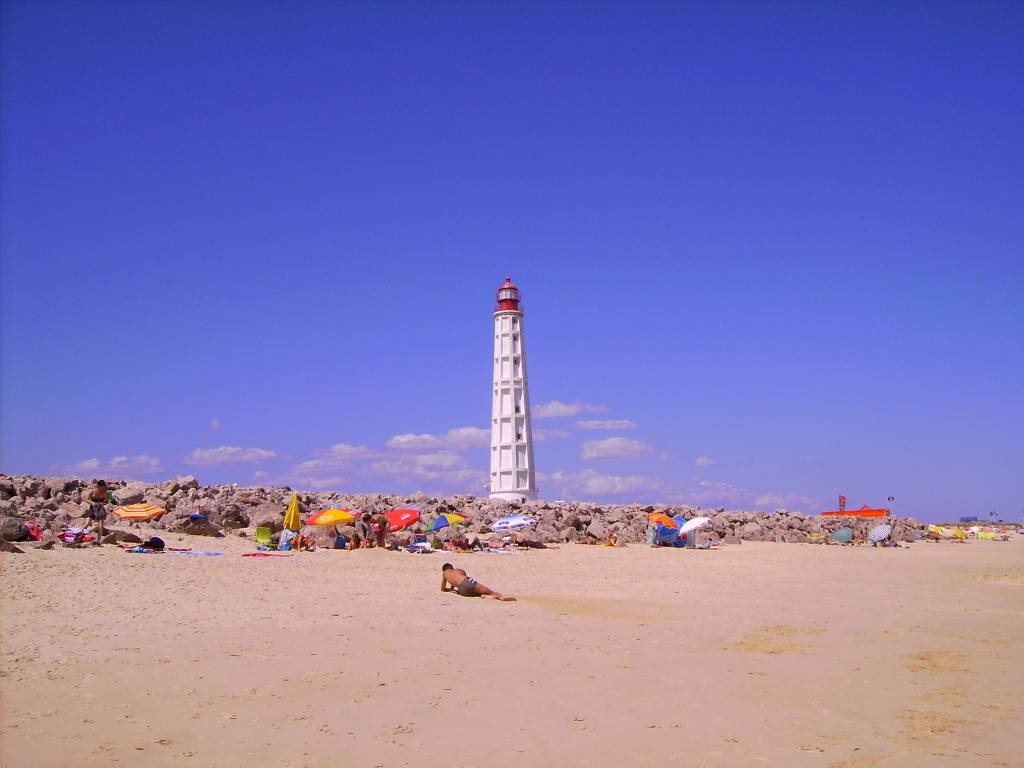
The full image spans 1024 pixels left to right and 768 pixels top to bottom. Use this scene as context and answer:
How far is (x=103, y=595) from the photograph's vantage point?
41.2 ft

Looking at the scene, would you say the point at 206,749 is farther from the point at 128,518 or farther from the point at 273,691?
the point at 128,518

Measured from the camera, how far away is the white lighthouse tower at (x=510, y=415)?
49438 millimetres

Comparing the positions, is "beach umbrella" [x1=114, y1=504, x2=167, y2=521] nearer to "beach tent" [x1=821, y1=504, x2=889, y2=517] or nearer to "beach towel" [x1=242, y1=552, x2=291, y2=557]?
"beach towel" [x1=242, y1=552, x2=291, y2=557]

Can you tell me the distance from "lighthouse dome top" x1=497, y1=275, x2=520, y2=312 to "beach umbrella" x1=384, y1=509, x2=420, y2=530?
25.5 m

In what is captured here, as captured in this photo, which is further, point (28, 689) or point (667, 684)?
point (667, 684)

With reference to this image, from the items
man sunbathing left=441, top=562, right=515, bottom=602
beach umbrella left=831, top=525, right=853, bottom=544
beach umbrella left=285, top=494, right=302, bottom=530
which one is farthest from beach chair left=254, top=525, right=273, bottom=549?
beach umbrella left=831, top=525, right=853, bottom=544

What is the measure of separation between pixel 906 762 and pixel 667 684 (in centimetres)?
278

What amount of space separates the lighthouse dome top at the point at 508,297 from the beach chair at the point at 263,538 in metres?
30.5

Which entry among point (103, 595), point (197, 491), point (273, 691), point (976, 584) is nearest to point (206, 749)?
point (273, 691)

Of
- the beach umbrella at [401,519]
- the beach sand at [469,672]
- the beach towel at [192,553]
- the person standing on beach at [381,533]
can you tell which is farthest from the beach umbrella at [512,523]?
the beach towel at [192,553]

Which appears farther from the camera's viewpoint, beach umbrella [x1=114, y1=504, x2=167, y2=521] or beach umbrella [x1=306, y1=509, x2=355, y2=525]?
beach umbrella [x1=306, y1=509, x2=355, y2=525]

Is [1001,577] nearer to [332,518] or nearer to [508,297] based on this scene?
[332,518]

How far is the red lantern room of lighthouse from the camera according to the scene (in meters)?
50.4

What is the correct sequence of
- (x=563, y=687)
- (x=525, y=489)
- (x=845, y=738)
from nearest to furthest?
(x=845, y=738) < (x=563, y=687) < (x=525, y=489)
